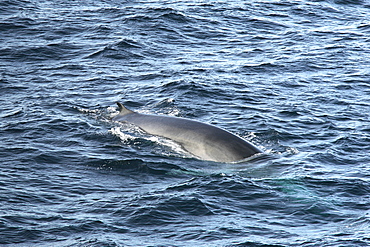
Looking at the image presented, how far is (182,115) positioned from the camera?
19.9 m

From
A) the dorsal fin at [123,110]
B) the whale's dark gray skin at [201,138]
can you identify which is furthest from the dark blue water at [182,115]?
the dorsal fin at [123,110]

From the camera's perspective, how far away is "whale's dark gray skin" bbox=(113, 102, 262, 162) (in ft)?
49.9

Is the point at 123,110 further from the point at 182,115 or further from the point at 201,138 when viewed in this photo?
the point at 201,138

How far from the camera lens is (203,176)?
14.6 m

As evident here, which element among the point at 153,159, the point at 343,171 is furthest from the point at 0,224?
the point at 343,171

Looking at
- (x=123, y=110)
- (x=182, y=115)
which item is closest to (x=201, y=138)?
(x=123, y=110)

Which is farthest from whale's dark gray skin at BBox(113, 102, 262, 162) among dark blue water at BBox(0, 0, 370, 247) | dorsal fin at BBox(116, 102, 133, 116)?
dorsal fin at BBox(116, 102, 133, 116)

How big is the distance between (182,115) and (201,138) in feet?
13.4

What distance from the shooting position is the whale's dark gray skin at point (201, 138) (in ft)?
49.9

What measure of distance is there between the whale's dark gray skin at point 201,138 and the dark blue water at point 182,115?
31 cm

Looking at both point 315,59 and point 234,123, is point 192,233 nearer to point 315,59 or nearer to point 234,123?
point 234,123

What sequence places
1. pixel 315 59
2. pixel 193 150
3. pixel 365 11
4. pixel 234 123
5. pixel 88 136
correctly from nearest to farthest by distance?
pixel 193 150
pixel 88 136
pixel 234 123
pixel 315 59
pixel 365 11

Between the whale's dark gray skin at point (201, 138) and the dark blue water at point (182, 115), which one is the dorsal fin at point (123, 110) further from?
the whale's dark gray skin at point (201, 138)

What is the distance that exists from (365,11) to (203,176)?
24.2m
